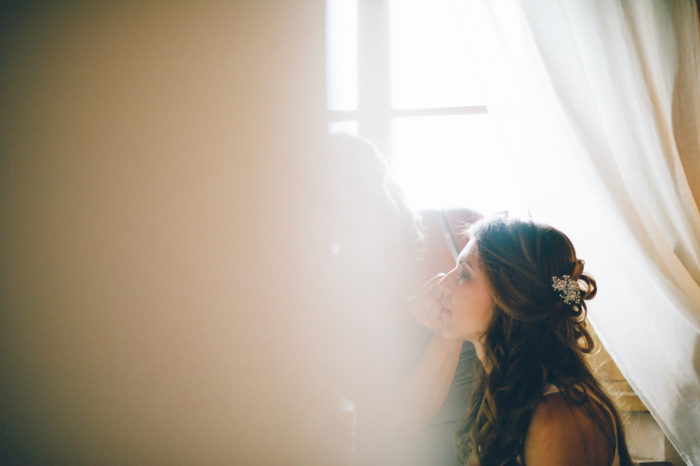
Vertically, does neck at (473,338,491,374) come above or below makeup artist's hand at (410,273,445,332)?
below

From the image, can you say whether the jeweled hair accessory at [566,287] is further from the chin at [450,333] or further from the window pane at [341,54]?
the window pane at [341,54]

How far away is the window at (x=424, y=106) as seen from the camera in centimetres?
137

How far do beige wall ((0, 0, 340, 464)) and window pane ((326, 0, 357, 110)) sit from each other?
0.15 ft

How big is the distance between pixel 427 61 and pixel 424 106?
18 cm

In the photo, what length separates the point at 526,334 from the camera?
0.74m

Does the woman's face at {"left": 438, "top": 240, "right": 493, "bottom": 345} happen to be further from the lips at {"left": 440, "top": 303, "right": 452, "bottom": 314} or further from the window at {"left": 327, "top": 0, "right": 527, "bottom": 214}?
the window at {"left": 327, "top": 0, "right": 527, "bottom": 214}

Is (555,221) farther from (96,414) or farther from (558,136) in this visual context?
(96,414)

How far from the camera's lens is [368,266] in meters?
1.23

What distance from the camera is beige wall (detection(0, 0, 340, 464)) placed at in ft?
3.97

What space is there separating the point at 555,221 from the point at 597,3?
57 centimetres

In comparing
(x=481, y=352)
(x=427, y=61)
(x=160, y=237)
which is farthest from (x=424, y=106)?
(x=160, y=237)

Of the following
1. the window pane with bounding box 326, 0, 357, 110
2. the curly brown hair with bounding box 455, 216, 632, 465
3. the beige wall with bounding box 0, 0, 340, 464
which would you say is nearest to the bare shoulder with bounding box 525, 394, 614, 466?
the curly brown hair with bounding box 455, 216, 632, 465

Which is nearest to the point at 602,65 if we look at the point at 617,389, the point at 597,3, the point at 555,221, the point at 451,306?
the point at 597,3

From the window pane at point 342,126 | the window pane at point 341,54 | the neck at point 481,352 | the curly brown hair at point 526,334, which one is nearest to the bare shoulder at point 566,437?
the curly brown hair at point 526,334
